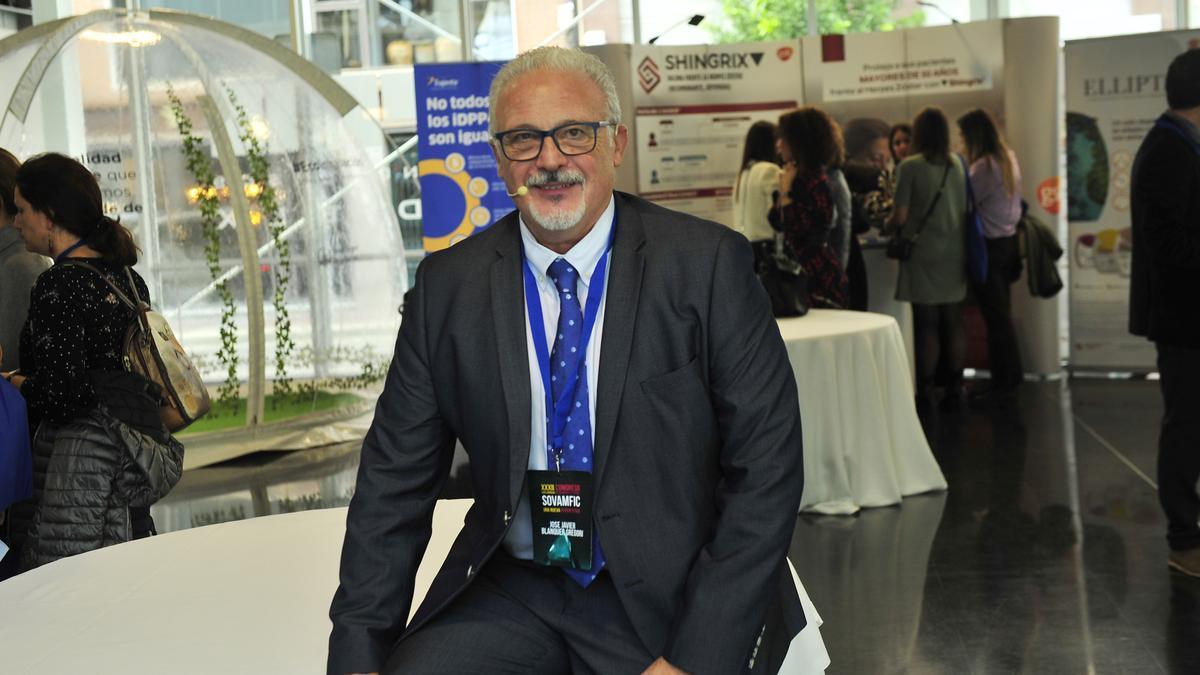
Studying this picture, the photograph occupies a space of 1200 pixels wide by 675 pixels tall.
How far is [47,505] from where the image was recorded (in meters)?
3.37

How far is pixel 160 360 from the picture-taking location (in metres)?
3.62

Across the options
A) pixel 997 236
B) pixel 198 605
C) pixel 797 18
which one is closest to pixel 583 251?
pixel 198 605

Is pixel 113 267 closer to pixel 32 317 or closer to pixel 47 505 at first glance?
pixel 32 317

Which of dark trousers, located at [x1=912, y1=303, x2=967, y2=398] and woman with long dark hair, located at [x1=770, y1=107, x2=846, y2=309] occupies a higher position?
woman with long dark hair, located at [x1=770, y1=107, x2=846, y2=309]

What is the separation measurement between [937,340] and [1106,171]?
2.02 metres

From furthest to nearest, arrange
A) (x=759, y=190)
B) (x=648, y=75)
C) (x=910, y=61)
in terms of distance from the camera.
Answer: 1. (x=648, y=75)
2. (x=910, y=61)
3. (x=759, y=190)

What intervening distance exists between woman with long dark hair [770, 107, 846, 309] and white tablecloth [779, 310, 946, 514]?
1.28 m

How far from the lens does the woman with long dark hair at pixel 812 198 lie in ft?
21.8

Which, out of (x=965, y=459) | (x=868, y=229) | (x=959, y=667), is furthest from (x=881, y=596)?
(x=868, y=229)

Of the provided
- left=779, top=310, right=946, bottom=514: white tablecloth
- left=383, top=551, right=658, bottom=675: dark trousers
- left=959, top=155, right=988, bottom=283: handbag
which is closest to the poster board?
left=959, top=155, right=988, bottom=283: handbag

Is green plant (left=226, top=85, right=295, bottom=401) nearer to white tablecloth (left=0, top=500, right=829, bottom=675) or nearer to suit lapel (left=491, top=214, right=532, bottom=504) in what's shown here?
white tablecloth (left=0, top=500, right=829, bottom=675)

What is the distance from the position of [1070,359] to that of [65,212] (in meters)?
7.08

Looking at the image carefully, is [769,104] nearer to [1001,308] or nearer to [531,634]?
[1001,308]

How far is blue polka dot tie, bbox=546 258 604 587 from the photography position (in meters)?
1.83
